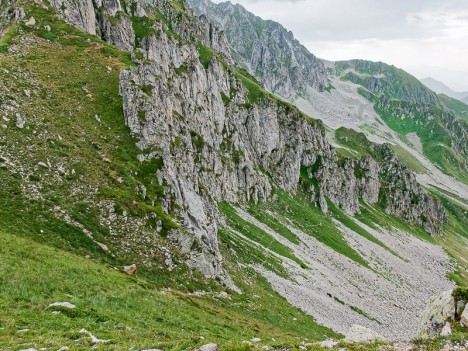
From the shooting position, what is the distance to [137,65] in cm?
7262

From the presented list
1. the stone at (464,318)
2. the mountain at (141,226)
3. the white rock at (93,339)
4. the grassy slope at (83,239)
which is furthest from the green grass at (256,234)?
the white rock at (93,339)

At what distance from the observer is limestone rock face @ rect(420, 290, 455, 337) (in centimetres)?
2167

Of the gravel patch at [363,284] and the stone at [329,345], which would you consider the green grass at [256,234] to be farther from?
the stone at [329,345]

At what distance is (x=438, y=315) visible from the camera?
22344 mm

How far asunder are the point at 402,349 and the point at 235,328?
1909cm

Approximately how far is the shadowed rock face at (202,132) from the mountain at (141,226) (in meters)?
0.53

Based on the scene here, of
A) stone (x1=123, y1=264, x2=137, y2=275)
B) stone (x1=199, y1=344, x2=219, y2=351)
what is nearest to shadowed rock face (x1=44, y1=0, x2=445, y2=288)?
stone (x1=123, y1=264, x2=137, y2=275)

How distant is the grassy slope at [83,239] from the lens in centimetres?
2194

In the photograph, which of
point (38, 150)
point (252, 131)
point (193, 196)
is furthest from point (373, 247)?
point (38, 150)

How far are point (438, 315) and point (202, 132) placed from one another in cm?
9907

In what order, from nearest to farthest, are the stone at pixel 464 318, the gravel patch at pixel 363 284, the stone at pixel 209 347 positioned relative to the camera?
the stone at pixel 209 347 < the stone at pixel 464 318 < the gravel patch at pixel 363 284

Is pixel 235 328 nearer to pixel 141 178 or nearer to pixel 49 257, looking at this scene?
pixel 49 257

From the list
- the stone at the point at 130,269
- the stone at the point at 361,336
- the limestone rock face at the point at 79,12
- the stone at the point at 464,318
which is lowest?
the stone at the point at 130,269

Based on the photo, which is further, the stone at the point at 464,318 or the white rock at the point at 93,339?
the stone at the point at 464,318
